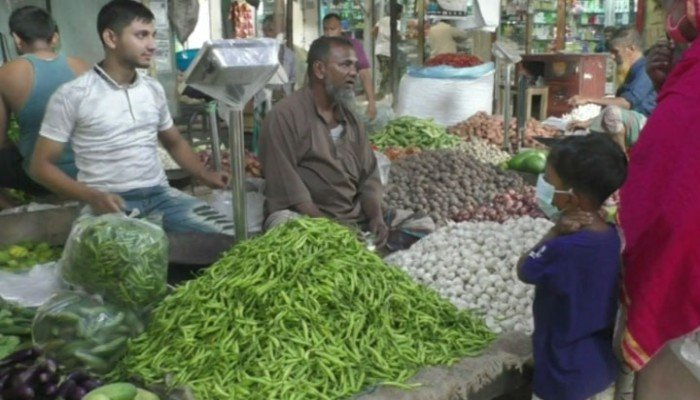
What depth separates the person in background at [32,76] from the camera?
4.52 metres

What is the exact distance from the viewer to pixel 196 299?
2846 millimetres

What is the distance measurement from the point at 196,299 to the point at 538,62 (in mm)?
9002

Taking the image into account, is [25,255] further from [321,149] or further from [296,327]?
[296,327]

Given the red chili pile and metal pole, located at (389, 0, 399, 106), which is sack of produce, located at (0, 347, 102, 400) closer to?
the red chili pile

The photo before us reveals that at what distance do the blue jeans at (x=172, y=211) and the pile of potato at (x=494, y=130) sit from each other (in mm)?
4734

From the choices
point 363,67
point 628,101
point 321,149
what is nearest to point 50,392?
point 321,149

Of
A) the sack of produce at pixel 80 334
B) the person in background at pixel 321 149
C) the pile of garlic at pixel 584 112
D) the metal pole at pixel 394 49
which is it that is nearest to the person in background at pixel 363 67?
the metal pole at pixel 394 49

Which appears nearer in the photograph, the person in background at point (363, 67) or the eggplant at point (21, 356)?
the eggplant at point (21, 356)

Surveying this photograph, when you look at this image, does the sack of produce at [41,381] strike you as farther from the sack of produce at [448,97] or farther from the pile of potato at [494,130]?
the sack of produce at [448,97]

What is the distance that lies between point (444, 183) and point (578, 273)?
359cm

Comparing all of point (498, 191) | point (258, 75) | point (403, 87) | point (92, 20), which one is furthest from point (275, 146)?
point (92, 20)

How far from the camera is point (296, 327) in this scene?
270cm

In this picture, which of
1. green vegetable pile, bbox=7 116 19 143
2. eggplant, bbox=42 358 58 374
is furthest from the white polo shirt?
green vegetable pile, bbox=7 116 19 143

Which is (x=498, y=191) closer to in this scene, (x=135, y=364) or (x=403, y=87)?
(x=403, y=87)
